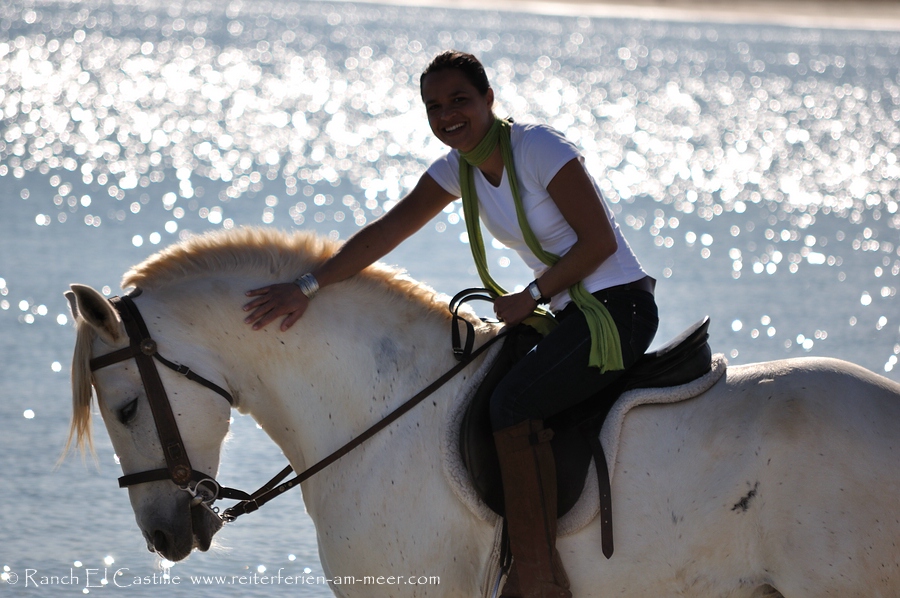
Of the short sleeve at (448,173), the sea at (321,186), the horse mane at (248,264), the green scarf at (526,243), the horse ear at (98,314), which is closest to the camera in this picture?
the horse ear at (98,314)

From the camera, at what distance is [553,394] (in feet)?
11.0

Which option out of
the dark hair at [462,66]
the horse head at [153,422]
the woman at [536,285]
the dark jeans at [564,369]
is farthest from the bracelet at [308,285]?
the dark hair at [462,66]

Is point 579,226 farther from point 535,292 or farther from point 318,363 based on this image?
point 318,363

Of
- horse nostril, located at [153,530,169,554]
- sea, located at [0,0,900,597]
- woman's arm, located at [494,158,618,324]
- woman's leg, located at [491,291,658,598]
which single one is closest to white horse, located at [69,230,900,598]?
horse nostril, located at [153,530,169,554]

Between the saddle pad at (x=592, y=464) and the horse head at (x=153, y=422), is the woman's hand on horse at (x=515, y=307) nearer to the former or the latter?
the saddle pad at (x=592, y=464)

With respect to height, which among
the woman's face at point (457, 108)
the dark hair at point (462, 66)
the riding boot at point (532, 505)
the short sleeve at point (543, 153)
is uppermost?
the dark hair at point (462, 66)

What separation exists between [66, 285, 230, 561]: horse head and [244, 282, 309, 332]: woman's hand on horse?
0.76ft

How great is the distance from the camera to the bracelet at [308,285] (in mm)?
3490

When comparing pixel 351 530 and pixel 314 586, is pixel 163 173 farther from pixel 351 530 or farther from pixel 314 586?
pixel 351 530

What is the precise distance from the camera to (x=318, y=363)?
3.53 meters

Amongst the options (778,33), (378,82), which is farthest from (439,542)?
(778,33)

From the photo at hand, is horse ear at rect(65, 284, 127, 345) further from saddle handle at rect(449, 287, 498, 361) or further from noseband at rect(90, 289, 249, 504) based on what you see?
saddle handle at rect(449, 287, 498, 361)

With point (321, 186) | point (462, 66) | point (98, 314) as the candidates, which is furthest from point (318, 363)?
point (321, 186)

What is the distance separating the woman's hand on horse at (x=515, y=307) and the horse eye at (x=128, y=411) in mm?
1238
